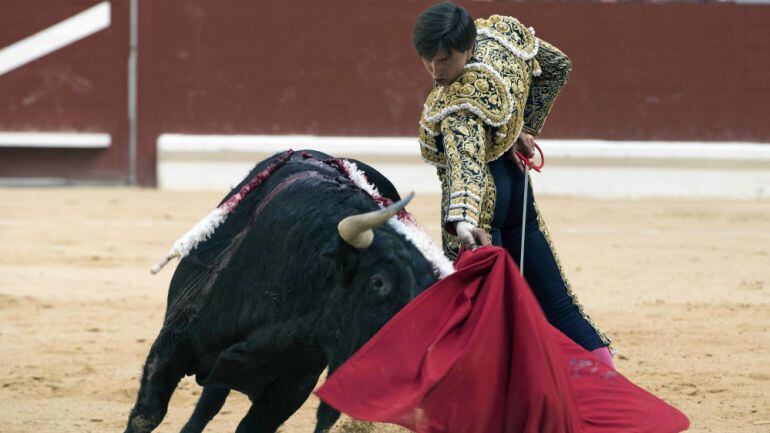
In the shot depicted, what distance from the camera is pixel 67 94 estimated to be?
826 centimetres

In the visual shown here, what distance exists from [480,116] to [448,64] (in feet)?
0.33

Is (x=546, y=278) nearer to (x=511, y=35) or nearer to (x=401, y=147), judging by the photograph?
(x=511, y=35)

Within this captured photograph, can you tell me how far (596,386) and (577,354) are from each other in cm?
6

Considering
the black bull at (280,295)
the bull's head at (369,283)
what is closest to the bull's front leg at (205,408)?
the black bull at (280,295)

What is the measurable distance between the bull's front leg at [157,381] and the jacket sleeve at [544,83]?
784mm

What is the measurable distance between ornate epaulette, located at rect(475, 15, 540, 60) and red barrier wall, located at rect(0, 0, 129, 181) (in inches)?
251

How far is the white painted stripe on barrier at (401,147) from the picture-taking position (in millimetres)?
8258

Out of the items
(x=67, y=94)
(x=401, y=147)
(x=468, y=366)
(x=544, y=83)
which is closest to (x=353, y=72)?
(x=401, y=147)

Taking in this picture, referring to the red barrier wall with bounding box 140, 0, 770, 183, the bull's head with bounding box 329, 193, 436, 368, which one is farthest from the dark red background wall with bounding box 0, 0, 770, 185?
the bull's head with bounding box 329, 193, 436, 368

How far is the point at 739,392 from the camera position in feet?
10.7

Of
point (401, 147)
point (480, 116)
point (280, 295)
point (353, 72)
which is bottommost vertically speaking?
point (401, 147)

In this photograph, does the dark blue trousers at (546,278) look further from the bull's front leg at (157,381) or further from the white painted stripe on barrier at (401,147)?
the white painted stripe on barrier at (401,147)

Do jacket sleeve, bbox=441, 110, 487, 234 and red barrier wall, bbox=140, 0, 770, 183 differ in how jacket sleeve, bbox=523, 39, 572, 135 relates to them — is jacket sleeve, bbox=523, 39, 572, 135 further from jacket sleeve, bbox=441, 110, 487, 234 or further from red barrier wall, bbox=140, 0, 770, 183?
red barrier wall, bbox=140, 0, 770, 183

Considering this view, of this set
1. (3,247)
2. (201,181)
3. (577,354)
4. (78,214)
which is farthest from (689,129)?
(577,354)
